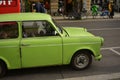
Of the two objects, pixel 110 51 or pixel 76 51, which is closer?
pixel 76 51

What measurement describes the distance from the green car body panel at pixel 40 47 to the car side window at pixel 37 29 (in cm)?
10

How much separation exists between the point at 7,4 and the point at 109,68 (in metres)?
5.46

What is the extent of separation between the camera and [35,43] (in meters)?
8.65

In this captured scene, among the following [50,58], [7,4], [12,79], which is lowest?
[12,79]

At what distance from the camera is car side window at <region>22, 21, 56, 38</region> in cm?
870

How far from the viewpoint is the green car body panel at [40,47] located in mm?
8562

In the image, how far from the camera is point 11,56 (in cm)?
858

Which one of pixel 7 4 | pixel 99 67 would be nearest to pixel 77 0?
pixel 7 4

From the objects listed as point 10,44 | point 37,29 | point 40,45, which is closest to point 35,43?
point 40,45

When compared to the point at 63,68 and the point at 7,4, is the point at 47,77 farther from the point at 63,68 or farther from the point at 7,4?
the point at 7,4

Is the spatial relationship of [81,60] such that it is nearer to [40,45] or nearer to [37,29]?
[40,45]

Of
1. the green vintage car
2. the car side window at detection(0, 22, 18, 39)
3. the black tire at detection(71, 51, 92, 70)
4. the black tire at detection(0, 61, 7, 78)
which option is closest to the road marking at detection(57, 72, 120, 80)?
the black tire at detection(71, 51, 92, 70)

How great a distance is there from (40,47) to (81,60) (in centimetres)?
136

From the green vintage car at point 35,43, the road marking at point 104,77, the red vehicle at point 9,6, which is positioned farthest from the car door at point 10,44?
the red vehicle at point 9,6
